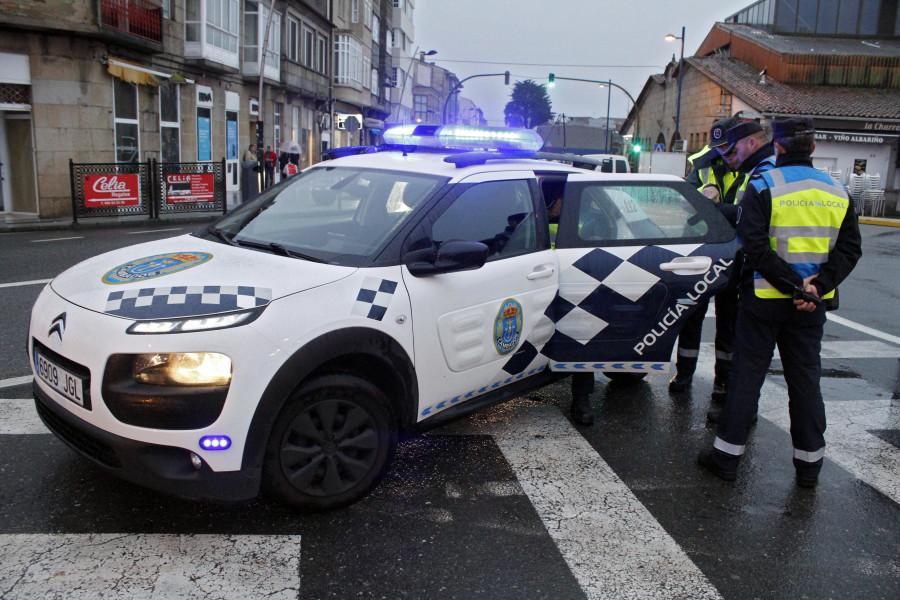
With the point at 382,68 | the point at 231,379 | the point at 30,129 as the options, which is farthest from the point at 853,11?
the point at 231,379

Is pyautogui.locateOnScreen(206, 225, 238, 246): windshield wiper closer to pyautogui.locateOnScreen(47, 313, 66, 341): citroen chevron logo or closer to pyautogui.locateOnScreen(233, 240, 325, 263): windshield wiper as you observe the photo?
pyautogui.locateOnScreen(233, 240, 325, 263): windshield wiper

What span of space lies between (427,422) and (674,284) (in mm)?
1855

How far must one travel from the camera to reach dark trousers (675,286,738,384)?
520 centimetres

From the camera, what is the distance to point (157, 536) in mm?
3191

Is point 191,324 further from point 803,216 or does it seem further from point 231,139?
point 231,139

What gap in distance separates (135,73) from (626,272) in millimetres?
19503

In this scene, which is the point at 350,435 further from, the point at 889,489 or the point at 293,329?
the point at 889,489

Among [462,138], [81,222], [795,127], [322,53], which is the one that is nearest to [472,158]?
[462,138]

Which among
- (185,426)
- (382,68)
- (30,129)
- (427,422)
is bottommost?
(427,422)

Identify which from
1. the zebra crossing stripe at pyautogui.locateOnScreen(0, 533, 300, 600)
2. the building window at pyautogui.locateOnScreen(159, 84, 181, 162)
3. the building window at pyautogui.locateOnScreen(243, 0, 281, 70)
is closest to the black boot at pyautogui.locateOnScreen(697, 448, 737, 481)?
the zebra crossing stripe at pyautogui.locateOnScreen(0, 533, 300, 600)

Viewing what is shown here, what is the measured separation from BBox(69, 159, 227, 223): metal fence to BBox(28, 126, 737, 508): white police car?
13831mm

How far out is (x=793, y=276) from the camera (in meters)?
3.86

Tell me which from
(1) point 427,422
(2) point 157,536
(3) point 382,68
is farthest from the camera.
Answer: (3) point 382,68

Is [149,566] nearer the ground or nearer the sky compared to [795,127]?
nearer the ground
